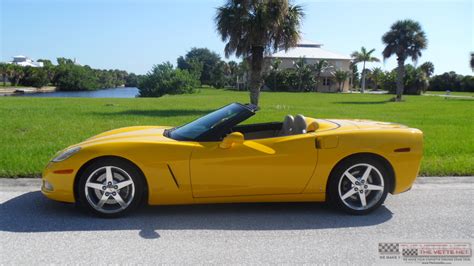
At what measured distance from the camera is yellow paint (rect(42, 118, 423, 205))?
13.5ft

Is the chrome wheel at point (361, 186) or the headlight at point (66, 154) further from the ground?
Result: the headlight at point (66, 154)

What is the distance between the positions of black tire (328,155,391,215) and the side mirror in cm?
105

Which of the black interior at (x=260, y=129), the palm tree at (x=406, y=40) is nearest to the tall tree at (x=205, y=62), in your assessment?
the palm tree at (x=406, y=40)

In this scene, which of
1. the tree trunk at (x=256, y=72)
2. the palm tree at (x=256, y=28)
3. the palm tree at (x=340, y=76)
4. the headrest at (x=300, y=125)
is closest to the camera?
the headrest at (x=300, y=125)

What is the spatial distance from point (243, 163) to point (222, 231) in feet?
2.29

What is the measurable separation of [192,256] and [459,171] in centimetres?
483

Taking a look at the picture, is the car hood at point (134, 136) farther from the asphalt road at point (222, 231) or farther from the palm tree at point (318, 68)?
the palm tree at point (318, 68)

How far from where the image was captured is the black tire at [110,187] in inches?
161

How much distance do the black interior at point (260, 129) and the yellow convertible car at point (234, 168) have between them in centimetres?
69

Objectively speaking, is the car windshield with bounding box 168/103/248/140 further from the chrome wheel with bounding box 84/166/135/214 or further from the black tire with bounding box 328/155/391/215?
the black tire with bounding box 328/155/391/215

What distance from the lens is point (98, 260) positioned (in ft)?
10.5

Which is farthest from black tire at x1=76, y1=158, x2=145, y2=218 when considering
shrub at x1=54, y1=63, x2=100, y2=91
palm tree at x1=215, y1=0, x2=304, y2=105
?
shrub at x1=54, y1=63, x2=100, y2=91

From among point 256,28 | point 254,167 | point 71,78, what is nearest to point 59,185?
point 254,167

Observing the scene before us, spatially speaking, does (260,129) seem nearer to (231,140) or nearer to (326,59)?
(231,140)
